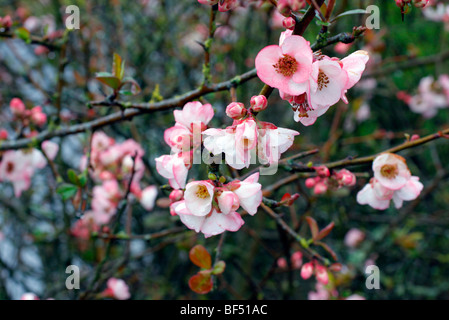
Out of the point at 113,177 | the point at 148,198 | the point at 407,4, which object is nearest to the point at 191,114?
the point at 407,4

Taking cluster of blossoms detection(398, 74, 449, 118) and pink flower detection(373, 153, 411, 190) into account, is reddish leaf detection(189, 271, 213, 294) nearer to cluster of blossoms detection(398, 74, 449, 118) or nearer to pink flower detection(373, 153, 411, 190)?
pink flower detection(373, 153, 411, 190)

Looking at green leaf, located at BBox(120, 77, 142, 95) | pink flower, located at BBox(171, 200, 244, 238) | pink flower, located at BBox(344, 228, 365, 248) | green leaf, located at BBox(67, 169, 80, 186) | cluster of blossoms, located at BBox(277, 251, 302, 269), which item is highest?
green leaf, located at BBox(120, 77, 142, 95)

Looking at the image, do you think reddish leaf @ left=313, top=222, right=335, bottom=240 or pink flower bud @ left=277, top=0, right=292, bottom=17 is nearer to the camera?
pink flower bud @ left=277, top=0, right=292, bottom=17

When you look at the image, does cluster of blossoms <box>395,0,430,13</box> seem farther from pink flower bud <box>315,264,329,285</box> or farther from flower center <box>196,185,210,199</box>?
pink flower bud <box>315,264,329,285</box>

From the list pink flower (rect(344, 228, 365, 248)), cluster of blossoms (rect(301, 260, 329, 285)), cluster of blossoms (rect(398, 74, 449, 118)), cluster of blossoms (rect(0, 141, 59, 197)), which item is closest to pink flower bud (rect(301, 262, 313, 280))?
cluster of blossoms (rect(301, 260, 329, 285))

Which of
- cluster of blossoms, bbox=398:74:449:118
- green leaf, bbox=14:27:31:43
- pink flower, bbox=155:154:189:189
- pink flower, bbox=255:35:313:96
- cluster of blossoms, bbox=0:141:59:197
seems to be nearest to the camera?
pink flower, bbox=255:35:313:96

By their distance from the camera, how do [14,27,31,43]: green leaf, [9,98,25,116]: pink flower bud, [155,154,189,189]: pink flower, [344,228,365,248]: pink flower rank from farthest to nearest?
[344,228,365,248]: pink flower → [9,98,25,116]: pink flower bud → [14,27,31,43]: green leaf → [155,154,189,189]: pink flower

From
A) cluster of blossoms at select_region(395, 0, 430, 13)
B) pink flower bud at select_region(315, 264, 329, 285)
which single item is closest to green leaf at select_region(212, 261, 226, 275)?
pink flower bud at select_region(315, 264, 329, 285)

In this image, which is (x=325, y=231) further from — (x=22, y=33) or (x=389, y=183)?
(x=22, y=33)

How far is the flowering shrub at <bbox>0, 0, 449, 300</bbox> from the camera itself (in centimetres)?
68

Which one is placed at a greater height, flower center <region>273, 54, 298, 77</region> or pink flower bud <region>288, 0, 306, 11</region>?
pink flower bud <region>288, 0, 306, 11</region>

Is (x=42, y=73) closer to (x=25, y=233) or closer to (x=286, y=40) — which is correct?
(x=25, y=233)

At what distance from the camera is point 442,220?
2109 millimetres
